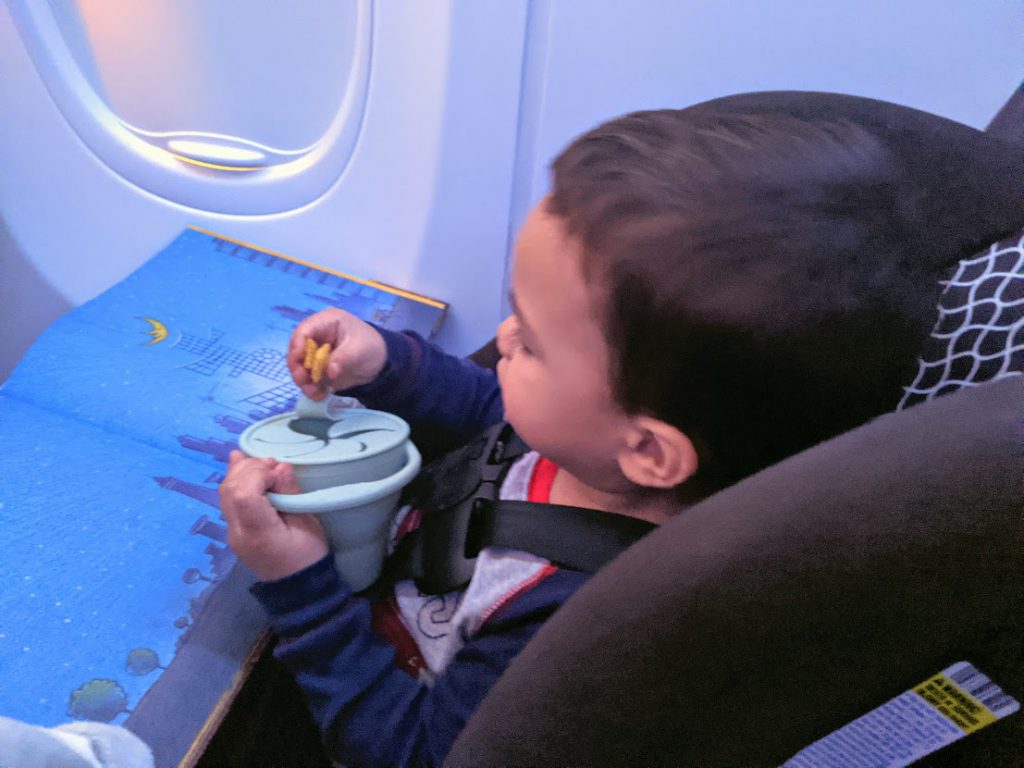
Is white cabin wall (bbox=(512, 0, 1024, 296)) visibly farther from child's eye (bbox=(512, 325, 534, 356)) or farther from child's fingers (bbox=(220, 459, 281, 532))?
child's fingers (bbox=(220, 459, 281, 532))

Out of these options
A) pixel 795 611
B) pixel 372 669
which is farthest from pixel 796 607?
pixel 372 669

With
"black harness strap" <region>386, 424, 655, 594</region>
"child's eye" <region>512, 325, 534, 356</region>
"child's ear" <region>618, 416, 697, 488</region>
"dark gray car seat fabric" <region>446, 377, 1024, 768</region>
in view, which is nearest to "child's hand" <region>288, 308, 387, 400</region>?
"black harness strap" <region>386, 424, 655, 594</region>

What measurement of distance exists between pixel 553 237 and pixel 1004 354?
0.34 m

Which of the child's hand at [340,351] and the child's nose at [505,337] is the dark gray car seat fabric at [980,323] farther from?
the child's hand at [340,351]

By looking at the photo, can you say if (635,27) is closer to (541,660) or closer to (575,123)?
(575,123)

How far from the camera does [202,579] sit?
0.65m

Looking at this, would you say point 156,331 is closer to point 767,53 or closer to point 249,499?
point 249,499

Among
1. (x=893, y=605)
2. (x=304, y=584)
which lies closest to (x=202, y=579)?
(x=304, y=584)

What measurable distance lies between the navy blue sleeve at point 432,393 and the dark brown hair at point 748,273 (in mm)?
367

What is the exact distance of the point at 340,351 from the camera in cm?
78

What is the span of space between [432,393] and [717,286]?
0.47m

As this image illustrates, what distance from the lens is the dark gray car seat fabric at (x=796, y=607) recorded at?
1.09 ft

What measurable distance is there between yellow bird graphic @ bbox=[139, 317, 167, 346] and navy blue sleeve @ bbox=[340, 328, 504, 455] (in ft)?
1.05

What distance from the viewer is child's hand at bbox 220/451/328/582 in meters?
0.61
